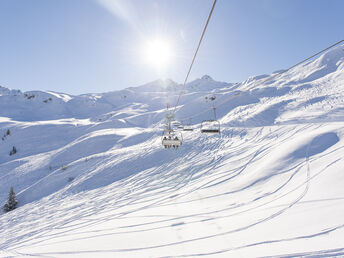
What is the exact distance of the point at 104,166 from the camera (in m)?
21.9

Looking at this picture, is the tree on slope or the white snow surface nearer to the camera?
the white snow surface

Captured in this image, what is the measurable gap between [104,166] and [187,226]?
1708 cm

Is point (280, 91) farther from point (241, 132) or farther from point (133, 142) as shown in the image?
point (133, 142)

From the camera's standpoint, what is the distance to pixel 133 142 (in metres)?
33.1

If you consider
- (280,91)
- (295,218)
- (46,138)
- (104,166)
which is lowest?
(295,218)

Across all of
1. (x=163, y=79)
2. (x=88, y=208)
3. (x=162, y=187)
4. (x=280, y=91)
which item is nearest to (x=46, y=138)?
(x=88, y=208)

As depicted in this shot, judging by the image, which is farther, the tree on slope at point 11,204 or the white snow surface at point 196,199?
the tree on slope at point 11,204

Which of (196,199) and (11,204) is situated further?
(11,204)

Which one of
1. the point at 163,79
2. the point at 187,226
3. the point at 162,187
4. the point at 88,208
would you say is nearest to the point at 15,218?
the point at 88,208

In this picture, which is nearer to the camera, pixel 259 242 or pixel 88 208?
pixel 259 242

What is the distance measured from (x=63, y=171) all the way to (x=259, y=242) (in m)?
Result: 25.1

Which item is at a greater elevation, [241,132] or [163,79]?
[163,79]

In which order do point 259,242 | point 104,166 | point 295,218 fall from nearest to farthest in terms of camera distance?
1. point 259,242
2. point 295,218
3. point 104,166

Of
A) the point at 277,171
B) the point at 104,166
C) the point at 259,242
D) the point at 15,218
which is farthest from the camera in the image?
the point at 104,166
